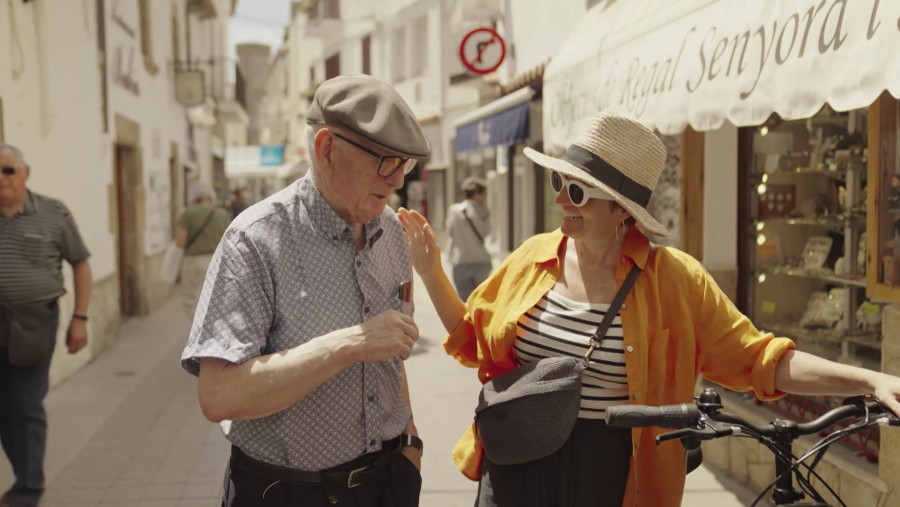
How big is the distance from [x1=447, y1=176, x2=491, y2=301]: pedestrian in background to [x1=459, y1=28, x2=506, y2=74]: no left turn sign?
4375 millimetres

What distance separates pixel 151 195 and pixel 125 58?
232 cm

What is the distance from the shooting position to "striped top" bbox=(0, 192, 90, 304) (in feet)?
15.3

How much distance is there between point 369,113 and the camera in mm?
2039

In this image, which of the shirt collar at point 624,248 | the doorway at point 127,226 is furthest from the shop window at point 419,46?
the shirt collar at point 624,248

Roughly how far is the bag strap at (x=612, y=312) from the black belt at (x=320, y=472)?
0.64 m

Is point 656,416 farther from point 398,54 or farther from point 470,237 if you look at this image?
point 398,54

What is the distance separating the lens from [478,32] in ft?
43.6

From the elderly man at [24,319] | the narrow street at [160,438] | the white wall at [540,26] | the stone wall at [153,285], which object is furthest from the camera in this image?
the stone wall at [153,285]

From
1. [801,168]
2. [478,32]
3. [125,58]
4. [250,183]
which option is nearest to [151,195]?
[125,58]

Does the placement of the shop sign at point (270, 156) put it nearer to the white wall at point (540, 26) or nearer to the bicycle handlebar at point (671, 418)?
the white wall at point (540, 26)

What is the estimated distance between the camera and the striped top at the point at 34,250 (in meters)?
4.66

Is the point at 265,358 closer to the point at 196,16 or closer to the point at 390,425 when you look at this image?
the point at 390,425

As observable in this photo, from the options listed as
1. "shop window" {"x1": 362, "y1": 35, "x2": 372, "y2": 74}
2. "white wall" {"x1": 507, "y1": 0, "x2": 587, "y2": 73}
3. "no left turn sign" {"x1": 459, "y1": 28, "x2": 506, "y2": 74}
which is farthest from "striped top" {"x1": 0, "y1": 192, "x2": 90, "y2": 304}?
"shop window" {"x1": 362, "y1": 35, "x2": 372, "y2": 74}

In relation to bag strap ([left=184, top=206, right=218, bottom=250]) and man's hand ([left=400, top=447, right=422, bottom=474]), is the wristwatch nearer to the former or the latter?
man's hand ([left=400, top=447, right=422, bottom=474])
